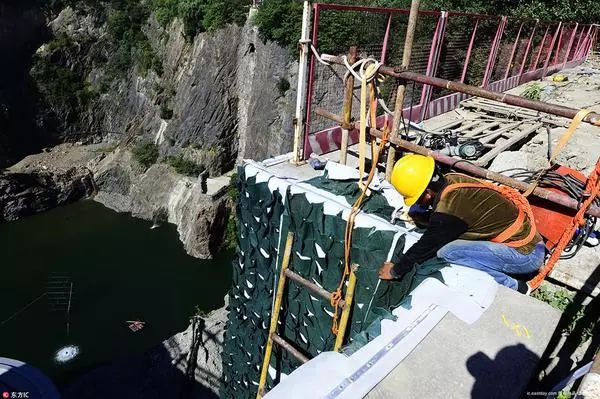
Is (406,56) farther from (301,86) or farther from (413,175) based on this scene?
(413,175)

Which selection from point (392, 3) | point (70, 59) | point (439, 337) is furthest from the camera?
point (70, 59)

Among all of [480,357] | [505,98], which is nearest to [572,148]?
[505,98]

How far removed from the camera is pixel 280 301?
17.0 feet

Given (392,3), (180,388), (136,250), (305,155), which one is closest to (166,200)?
(136,250)

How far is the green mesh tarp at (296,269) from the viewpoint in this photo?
418 centimetres

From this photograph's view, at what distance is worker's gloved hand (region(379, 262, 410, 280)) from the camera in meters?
3.63

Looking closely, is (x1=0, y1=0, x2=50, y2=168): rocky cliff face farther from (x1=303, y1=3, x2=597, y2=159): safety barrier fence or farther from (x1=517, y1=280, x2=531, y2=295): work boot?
(x1=517, y1=280, x2=531, y2=295): work boot

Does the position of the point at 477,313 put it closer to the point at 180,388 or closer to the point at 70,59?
the point at 180,388

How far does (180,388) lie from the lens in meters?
13.1

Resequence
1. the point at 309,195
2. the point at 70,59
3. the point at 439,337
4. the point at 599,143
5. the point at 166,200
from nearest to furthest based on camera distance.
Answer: the point at 439,337, the point at 309,195, the point at 599,143, the point at 166,200, the point at 70,59

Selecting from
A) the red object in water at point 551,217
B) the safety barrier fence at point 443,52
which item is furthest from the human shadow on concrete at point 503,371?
the safety barrier fence at point 443,52

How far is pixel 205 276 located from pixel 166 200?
6562 millimetres

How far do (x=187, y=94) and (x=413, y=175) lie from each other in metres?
25.1

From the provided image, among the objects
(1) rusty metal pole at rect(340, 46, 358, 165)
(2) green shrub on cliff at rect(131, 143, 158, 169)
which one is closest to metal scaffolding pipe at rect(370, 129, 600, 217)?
(1) rusty metal pole at rect(340, 46, 358, 165)
